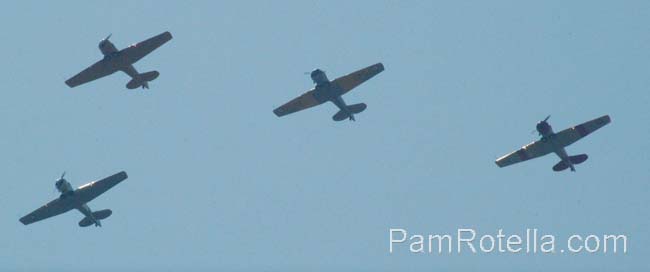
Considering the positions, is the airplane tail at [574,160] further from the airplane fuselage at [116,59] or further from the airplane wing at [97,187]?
the airplane wing at [97,187]

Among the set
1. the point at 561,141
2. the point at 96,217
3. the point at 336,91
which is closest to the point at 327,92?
the point at 336,91

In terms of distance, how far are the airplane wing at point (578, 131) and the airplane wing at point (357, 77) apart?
938 centimetres

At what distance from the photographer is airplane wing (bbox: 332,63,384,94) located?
81.2 meters

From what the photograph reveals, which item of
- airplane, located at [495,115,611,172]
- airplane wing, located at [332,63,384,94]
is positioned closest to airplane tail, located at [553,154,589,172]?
airplane, located at [495,115,611,172]

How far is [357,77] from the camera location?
267ft

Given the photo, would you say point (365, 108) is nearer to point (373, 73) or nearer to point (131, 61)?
point (373, 73)

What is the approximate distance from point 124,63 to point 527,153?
20.7m

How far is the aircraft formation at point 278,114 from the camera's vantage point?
80.1 meters

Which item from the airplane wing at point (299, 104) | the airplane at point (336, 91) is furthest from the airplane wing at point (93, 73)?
the airplane at point (336, 91)

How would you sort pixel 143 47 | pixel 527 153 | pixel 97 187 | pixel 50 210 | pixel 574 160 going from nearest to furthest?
pixel 143 47, pixel 574 160, pixel 97 187, pixel 527 153, pixel 50 210

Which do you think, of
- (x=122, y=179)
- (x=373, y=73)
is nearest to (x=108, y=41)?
(x=122, y=179)

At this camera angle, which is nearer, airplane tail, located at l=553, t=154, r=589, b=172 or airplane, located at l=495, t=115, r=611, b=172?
airplane, located at l=495, t=115, r=611, b=172

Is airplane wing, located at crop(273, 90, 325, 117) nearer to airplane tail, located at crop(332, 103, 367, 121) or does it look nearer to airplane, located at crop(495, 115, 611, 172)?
airplane tail, located at crop(332, 103, 367, 121)

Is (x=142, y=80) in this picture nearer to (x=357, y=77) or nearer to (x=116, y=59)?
(x=116, y=59)
